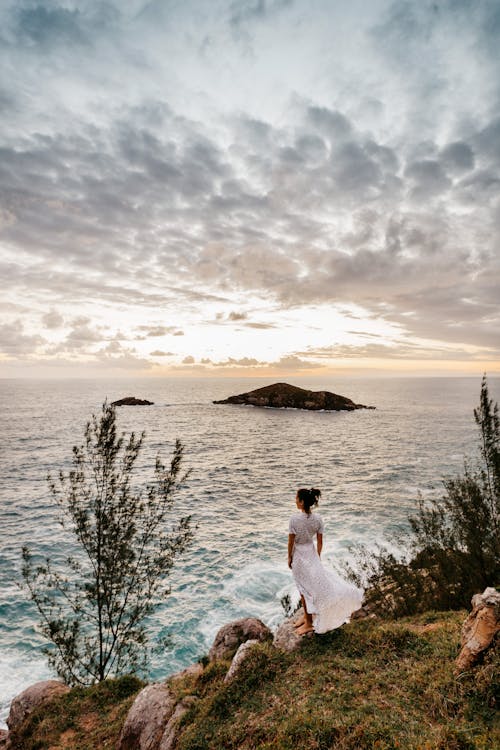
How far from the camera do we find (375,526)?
40781 mm

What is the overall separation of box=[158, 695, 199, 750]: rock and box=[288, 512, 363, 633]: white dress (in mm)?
4520

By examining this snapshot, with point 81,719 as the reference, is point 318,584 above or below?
above

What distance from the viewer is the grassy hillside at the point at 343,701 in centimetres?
741

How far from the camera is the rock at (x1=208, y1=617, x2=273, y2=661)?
15430 mm

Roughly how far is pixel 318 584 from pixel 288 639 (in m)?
3.02

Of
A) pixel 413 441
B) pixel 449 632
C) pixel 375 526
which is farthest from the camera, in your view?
pixel 413 441

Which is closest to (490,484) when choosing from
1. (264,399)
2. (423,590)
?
(423,590)

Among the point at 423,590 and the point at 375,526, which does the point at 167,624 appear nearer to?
the point at 423,590

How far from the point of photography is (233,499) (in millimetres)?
50375

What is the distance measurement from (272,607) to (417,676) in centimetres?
2120

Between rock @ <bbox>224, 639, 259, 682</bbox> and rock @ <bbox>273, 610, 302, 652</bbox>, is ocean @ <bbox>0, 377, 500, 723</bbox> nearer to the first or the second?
rock @ <bbox>273, 610, 302, 652</bbox>

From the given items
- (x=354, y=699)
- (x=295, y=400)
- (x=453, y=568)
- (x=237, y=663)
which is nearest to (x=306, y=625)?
(x=237, y=663)

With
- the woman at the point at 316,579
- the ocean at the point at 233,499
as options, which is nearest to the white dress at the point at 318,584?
the woman at the point at 316,579

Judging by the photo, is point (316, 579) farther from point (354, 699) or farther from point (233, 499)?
point (233, 499)
